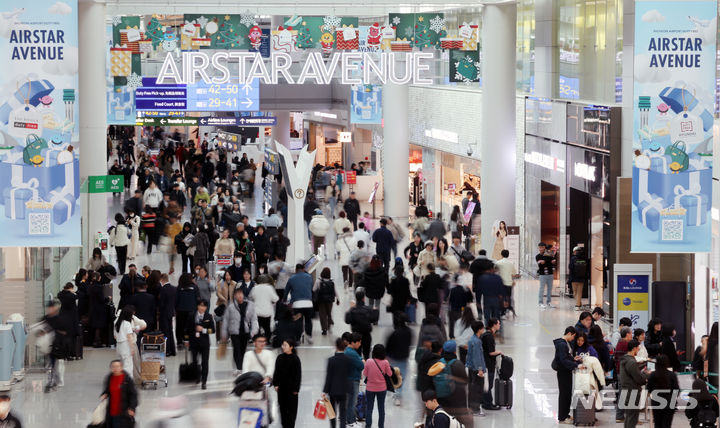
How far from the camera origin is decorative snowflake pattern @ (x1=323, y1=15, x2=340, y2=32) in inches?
960

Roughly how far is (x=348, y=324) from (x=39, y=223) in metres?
5.07

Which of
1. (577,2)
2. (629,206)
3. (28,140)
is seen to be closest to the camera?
(28,140)

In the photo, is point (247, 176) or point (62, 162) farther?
point (247, 176)

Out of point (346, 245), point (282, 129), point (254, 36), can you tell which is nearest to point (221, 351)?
point (346, 245)

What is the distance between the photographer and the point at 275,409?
49.4 ft

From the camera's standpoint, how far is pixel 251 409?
12000mm

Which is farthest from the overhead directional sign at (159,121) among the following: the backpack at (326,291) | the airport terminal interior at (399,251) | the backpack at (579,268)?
the backpack at (326,291)

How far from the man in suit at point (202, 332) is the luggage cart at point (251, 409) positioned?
3.47 m

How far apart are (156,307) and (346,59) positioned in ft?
29.6

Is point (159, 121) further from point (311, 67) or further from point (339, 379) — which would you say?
point (339, 379)

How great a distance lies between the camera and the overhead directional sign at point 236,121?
3859 cm

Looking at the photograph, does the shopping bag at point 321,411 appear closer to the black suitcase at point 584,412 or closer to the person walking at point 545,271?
the black suitcase at point 584,412

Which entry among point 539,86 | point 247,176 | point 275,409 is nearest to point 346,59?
point 539,86

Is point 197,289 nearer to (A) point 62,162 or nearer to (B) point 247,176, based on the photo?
(A) point 62,162
